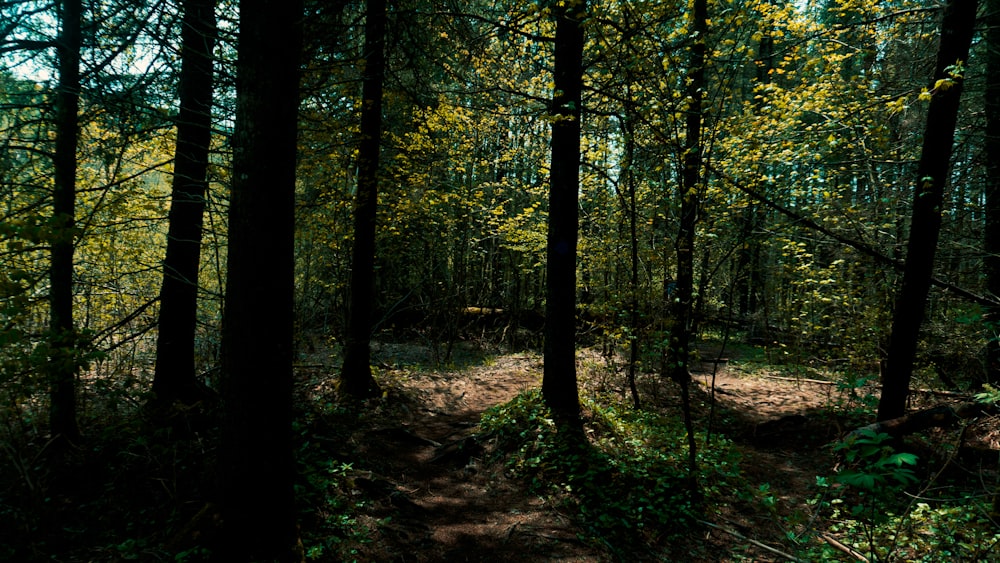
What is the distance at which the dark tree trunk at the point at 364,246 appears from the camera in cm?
734

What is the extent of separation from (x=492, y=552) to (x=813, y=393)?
8.39 metres

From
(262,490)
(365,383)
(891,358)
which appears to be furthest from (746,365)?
(262,490)

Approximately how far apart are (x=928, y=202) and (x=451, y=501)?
255 inches

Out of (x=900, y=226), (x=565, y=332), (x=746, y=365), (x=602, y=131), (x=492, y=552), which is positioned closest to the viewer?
(x=492, y=552)

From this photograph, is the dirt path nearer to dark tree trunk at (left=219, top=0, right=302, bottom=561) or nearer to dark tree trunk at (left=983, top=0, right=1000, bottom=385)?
dark tree trunk at (left=219, top=0, right=302, bottom=561)

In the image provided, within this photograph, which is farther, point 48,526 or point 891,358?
point 891,358

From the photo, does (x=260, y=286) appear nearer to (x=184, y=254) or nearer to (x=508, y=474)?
(x=184, y=254)

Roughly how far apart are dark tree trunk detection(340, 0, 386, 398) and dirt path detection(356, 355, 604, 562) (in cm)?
105

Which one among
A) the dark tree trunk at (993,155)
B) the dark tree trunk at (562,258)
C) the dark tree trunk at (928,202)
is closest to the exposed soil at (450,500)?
the dark tree trunk at (562,258)

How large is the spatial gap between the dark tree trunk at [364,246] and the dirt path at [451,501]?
1.05m

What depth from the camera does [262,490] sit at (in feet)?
9.98

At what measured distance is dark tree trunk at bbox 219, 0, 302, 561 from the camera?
2896mm

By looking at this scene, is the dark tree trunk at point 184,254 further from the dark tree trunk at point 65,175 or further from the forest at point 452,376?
the dark tree trunk at point 65,175

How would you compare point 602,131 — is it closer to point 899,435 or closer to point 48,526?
point 899,435
